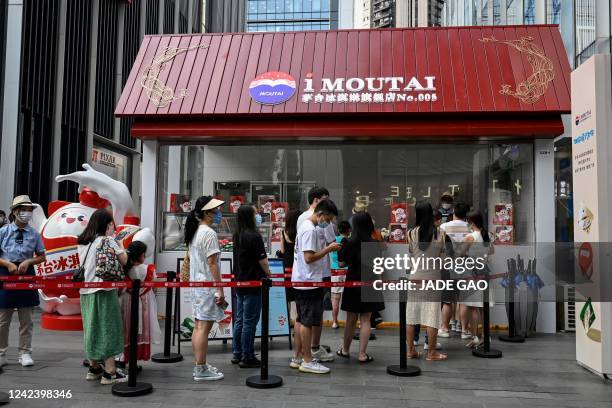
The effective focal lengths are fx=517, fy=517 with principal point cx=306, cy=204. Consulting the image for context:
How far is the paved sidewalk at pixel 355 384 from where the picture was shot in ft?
15.8

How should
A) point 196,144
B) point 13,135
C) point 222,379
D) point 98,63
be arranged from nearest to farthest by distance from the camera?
point 222,379 → point 196,144 → point 13,135 → point 98,63

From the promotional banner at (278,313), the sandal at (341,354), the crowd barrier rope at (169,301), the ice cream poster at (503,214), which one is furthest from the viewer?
the ice cream poster at (503,214)

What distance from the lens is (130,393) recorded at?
16.3 feet

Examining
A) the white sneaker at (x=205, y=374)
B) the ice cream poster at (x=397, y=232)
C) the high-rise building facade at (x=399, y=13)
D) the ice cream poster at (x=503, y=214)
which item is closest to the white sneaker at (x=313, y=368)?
the white sneaker at (x=205, y=374)

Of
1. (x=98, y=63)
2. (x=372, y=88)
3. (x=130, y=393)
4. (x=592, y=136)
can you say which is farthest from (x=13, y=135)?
(x=592, y=136)

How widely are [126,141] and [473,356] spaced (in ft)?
62.4

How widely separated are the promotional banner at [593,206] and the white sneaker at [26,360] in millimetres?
6393

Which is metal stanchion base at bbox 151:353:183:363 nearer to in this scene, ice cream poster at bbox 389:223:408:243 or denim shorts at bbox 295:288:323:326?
denim shorts at bbox 295:288:323:326

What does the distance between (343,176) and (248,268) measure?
13.6 feet

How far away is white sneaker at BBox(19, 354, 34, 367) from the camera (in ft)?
19.6

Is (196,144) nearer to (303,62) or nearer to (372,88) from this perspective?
(303,62)

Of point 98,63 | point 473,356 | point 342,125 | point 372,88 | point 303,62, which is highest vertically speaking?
point 98,63

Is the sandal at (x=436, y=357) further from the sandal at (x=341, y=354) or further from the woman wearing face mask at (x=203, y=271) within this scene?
the woman wearing face mask at (x=203, y=271)

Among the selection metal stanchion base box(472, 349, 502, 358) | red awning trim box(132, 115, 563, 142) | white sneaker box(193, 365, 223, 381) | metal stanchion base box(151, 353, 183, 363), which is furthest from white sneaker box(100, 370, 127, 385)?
red awning trim box(132, 115, 563, 142)
